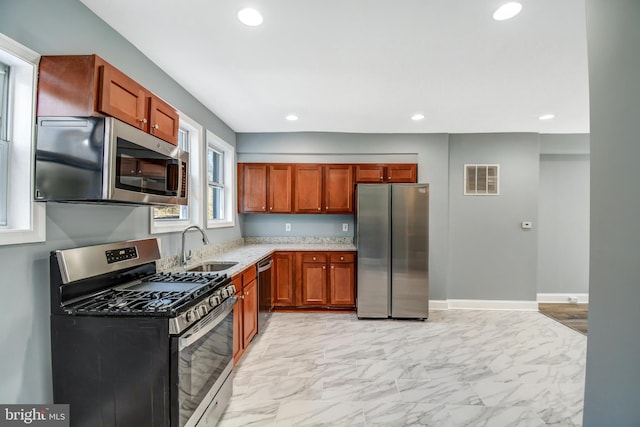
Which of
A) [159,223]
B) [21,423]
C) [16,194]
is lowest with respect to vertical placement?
[21,423]

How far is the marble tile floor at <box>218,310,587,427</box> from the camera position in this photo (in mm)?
1947

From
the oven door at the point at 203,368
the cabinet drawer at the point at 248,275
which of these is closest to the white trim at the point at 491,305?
the cabinet drawer at the point at 248,275

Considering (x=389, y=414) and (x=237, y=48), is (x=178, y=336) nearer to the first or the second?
(x=389, y=414)

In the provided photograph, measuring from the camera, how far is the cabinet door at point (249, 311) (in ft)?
8.64

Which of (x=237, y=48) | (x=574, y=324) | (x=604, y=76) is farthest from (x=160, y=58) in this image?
(x=574, y=324)

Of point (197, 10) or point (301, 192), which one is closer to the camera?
point (197, 10)

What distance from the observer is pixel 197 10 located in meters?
1.69

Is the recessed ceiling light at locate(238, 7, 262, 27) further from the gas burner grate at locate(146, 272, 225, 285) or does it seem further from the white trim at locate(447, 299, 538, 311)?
the white trim at locate(447, 299, 538, 311)

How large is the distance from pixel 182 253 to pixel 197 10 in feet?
6.53

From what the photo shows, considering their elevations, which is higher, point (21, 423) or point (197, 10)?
point (197, 10)

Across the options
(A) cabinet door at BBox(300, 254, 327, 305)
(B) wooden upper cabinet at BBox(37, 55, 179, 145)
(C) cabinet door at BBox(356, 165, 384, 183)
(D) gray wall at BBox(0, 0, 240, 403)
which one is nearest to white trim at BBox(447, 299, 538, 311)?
(A) cabinet door at BBox(300, 254, 327, 305)

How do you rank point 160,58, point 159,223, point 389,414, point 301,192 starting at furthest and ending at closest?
point 301,192
point 159,223
point 160,58
point 389,414

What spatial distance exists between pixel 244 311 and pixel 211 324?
39.5 inches

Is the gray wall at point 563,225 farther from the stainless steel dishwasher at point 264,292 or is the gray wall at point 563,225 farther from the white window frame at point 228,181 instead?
the white window frame at point 228,181
